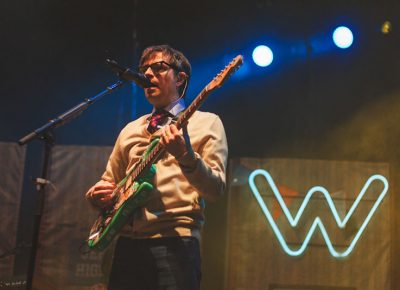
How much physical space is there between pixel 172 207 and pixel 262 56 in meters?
3.15

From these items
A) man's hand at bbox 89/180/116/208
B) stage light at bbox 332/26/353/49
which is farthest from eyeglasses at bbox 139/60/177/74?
stage light at bbox 332/26/353/49

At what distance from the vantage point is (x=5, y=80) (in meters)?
4.83

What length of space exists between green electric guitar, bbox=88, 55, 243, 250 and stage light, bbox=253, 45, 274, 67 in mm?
2824

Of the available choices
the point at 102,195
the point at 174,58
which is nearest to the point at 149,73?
the point at 174,58

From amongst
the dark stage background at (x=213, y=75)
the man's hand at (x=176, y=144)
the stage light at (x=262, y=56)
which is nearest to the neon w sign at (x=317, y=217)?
the dark stage background at (x=213, y=75)

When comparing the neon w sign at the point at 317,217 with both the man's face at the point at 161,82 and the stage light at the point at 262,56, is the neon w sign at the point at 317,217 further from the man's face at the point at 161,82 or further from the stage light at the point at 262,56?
the man's face at the point at 161,82

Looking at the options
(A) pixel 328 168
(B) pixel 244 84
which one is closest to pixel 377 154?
(A) pixel 328 168

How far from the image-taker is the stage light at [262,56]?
4605mm

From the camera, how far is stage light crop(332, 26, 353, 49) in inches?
174

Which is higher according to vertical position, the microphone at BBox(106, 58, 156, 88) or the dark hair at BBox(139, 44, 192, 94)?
the dark hair at BBox(139, 44, 192, 94)

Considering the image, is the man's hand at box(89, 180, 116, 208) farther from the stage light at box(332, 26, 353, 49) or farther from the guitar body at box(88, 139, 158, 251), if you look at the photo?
the stage light at box(332, 26, 353, 49)

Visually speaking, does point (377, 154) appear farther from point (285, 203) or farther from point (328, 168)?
point (285, 203)

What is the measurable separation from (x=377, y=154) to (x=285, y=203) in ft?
3.73

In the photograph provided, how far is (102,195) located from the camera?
202 centimetres
